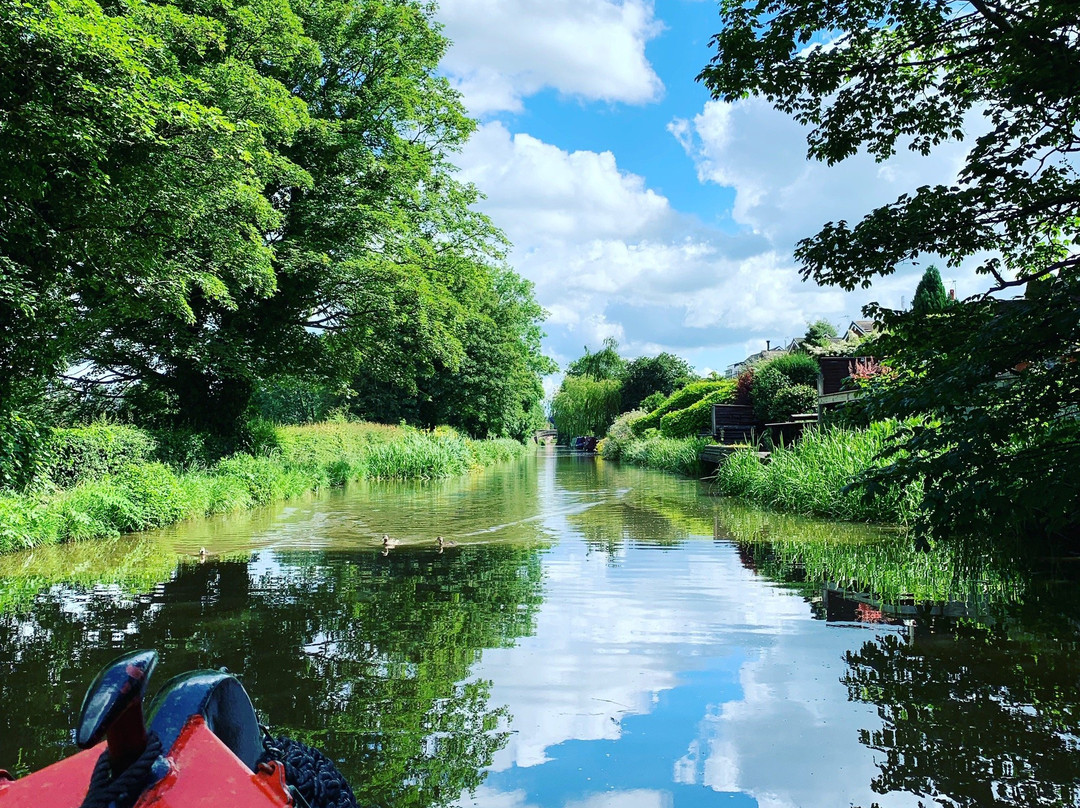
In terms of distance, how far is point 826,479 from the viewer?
525 inches

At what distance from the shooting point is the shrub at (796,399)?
25.3 meters

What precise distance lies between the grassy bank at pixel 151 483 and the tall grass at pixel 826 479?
1086 centimetres

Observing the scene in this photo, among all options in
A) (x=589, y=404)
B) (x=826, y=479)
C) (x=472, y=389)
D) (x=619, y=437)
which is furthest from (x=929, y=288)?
(x=589, y=404)

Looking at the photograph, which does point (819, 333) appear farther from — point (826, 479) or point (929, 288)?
point (826, 479)

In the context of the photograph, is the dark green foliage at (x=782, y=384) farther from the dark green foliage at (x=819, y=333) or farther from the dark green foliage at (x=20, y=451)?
the dark green foliage at (x=20, y=451)

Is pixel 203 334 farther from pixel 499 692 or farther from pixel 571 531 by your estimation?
pixel 499 692

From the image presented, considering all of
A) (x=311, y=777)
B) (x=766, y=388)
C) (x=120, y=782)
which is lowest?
(x=311, y=777)

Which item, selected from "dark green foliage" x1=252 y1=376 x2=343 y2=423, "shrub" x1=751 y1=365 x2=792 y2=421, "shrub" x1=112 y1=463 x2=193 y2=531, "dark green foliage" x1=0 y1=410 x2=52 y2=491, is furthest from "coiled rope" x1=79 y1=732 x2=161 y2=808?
"dark green foliage" x1=252 y1=376 x2=343 y2=423

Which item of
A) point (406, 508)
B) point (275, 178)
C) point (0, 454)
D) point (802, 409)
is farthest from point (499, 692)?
point (802, 409)

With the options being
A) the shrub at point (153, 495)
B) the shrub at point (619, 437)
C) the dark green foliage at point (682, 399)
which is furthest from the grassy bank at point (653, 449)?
the shrub at point (153, 495)

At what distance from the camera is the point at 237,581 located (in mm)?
7965

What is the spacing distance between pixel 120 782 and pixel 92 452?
44.5 ft

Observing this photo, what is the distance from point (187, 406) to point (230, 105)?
8.50 meters

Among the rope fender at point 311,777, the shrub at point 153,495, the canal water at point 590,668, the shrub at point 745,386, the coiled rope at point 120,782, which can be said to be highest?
the shrub at point 745,386
